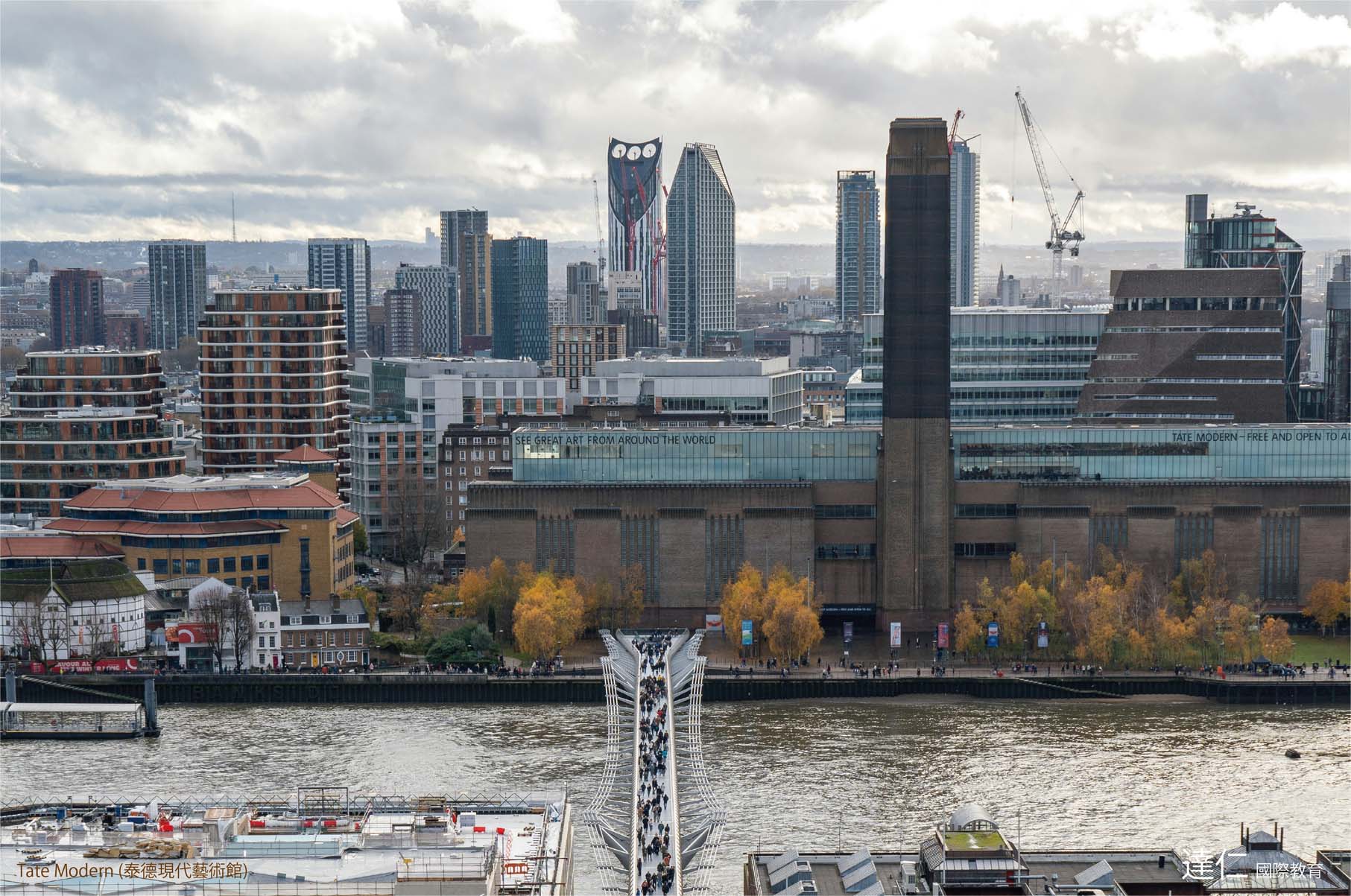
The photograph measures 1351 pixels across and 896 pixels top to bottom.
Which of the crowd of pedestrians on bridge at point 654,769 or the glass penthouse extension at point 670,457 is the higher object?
the glass penthouse extension at point 670,457

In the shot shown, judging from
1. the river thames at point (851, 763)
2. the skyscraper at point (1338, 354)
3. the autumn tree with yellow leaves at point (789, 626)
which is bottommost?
the river thames at point (851, 763)

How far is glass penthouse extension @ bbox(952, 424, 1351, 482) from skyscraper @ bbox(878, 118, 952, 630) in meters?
2.60

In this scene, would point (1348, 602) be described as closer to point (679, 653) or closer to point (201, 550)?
point (679, 653)

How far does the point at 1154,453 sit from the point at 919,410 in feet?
34.0

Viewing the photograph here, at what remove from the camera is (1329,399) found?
5089 inches

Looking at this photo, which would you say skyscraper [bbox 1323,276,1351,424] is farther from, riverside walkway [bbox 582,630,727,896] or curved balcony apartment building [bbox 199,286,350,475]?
curved balcony apartment building [bbox 199,286,350,475]

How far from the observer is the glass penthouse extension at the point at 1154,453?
313 ft

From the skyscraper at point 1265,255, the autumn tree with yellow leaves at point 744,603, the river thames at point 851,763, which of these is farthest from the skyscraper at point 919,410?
the skyscraper at point 1265,255

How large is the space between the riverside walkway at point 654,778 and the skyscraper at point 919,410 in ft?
31.0

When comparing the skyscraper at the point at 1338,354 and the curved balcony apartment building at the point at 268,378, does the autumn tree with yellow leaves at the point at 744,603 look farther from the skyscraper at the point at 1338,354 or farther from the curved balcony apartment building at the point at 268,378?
the skyscraper at the point at 1338,354

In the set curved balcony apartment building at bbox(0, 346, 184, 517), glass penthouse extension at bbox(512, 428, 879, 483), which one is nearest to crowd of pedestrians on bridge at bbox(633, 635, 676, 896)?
glass penthouse extension at bbox(512, 428, 879, 483)

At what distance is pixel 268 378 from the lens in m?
123

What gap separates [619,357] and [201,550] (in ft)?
250

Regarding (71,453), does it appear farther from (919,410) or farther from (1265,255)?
(1265,255)
